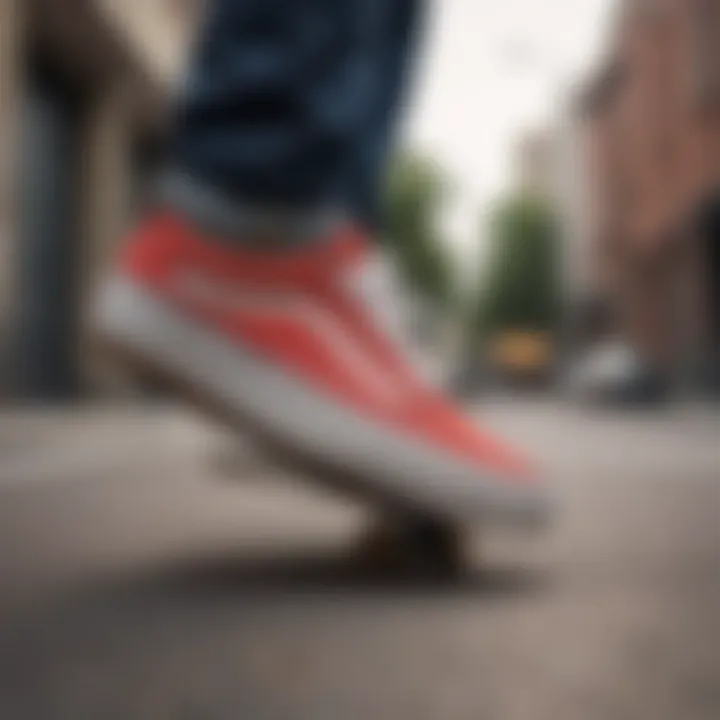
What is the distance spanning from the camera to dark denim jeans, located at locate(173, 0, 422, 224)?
1.19 metres

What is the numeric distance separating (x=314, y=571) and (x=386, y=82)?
48 centimetres

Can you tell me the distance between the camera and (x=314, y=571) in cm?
114

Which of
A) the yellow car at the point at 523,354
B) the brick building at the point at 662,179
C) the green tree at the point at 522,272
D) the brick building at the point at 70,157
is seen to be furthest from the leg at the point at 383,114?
the green tree at the point at 522,272

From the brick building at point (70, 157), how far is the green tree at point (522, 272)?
24634 millimetres

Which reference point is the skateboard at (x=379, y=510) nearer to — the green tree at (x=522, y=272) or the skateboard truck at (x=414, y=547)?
the skateboard truck at (x=414, y=547)

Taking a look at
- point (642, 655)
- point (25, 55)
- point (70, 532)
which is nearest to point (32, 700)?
point (642, 655)

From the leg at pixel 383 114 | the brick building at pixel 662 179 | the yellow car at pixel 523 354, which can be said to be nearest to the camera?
the leg at pixel 383 114

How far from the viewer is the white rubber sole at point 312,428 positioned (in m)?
1.10

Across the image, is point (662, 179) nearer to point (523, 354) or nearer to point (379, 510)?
point (523, 354)

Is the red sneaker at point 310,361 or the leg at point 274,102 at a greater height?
the leg at point 274,102

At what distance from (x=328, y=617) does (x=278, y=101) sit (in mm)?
508

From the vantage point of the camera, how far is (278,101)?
3.96 feet

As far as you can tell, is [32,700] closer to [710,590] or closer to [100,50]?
[710,590]

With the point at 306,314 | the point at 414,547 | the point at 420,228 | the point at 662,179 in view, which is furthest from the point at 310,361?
the point at 420,228
